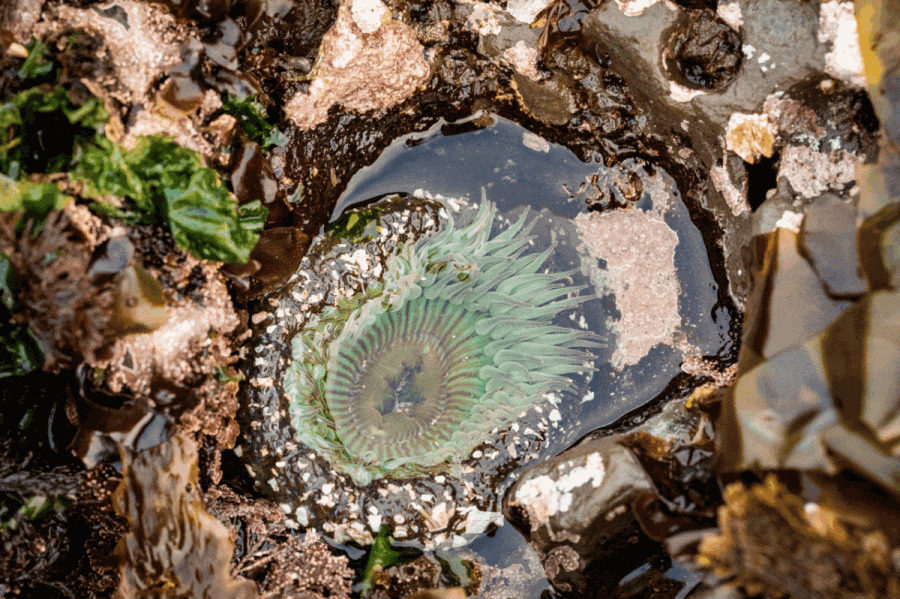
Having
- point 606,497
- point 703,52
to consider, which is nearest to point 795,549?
point 606,497

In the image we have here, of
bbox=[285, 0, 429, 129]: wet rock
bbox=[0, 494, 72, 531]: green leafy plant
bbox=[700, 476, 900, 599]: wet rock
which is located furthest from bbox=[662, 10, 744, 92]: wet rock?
bbox=[0, 494, 72, 531]: green leafy plant

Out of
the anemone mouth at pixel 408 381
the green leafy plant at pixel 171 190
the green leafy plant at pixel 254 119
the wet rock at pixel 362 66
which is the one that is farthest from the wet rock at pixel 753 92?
the green leafy plant at pixel 171 190

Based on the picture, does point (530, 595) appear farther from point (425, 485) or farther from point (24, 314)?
point (24, 314)

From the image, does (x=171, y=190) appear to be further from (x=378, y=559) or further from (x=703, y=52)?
(x=703, y=52)

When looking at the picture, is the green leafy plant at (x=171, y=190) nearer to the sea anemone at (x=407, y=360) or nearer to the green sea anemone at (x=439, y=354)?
the sea anemone at (x=407, y=360)

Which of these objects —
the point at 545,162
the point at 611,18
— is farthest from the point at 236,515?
the point at 611,18

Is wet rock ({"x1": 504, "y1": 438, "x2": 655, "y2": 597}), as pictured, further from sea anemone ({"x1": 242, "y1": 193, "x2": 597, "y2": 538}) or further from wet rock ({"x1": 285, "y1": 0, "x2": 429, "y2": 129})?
wet rock ({"x1": 285, "y1": 0, "x2": 429, "y2": 129})
